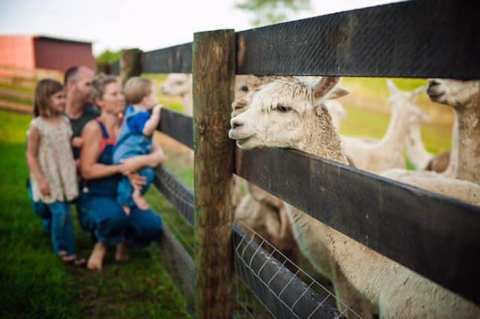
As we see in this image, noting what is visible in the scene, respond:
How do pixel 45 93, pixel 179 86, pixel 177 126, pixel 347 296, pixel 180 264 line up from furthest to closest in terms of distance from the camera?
1. pixel 179 86
2. pixel 45 93
3. pixel 180 264
4. pixel 177 126
5. pixel 347 296

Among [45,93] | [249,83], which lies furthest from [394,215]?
[45,93]

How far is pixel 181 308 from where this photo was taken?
346 centimetres

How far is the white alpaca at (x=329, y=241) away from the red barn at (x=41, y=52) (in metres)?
27.3

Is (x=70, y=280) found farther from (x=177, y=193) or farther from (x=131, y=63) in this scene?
(x=131, y=63)

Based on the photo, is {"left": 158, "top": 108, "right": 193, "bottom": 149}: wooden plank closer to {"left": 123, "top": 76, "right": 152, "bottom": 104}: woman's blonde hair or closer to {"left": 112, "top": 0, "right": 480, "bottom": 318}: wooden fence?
{"left": 123, "top": 76, "right": 152, "bottom": 104}: woman's blonde hair

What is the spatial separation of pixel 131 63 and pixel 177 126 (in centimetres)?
171

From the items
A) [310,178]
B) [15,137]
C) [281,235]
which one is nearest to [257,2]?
[15,137]

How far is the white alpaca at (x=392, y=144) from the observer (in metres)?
5.79

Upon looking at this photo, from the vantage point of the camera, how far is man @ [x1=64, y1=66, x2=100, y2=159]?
15.0ft

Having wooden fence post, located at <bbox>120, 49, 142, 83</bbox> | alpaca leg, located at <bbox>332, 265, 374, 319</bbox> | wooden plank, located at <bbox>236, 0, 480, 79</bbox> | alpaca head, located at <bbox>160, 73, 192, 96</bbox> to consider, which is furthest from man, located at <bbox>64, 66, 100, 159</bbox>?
alpaca head, located at <bbox>160, 73, 192, 96</bbox>

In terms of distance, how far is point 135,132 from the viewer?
4.05 meters

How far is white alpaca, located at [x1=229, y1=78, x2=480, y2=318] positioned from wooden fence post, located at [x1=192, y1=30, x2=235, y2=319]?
0.19m

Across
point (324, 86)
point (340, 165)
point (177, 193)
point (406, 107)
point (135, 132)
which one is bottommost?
point (177, 193)

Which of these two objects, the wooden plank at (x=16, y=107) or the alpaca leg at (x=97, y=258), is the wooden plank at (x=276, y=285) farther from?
the wooden plank at (x=16, y=107)
